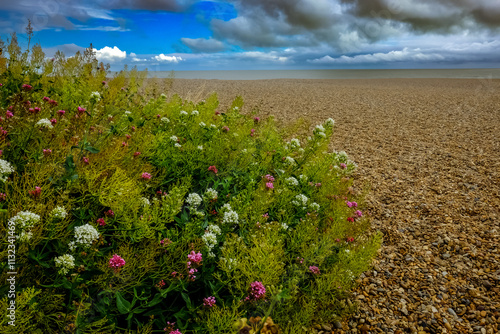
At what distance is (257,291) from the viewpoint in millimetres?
1963

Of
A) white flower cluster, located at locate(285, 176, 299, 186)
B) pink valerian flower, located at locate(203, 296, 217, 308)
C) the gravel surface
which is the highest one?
white flower cluster, located at locate(285, 176, 299, 186)

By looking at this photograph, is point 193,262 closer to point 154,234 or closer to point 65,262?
point 154,234

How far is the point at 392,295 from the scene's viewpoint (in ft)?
10.3

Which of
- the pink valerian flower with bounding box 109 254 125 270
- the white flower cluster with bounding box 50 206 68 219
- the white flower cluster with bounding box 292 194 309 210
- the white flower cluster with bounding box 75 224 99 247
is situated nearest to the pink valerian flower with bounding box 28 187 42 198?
the white flower cluster with bounding box 50 206 68 219

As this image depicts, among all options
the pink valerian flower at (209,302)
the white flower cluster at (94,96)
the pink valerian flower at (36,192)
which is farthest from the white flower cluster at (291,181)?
the pink valerian flower at (36,192)

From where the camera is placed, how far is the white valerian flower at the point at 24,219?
1.67 m

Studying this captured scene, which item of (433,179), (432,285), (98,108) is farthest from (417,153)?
(98,108)

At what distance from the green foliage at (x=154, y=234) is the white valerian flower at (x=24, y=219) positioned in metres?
0.01

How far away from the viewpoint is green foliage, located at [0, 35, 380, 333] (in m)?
1.87

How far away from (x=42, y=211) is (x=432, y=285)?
12.3ft

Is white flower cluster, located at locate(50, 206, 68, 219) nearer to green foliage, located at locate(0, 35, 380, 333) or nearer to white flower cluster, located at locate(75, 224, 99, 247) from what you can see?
green foliage, located at locate(0, 35, 380, 333)

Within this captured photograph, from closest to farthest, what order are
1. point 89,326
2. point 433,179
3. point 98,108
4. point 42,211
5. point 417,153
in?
point 89,326 → point 42,211 → point 98,108 → point 433,179 → point 417,153

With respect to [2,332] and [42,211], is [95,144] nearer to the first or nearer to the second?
[42,211]

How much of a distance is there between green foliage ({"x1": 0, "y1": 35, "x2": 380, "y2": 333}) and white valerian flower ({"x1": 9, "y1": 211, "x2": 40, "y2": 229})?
0.03 feet
